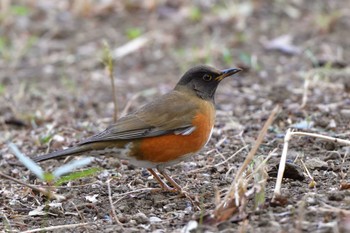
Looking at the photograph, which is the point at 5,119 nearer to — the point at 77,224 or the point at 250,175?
the point at 77,224

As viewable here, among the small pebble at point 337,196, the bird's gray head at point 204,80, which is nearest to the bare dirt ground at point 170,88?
the small pebble at point 337,196

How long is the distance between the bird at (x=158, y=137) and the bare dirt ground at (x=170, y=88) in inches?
10.9

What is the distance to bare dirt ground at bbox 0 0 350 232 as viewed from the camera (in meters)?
5.39

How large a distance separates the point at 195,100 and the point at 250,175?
1511mm

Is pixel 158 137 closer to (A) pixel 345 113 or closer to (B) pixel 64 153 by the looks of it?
(B) pixel 64 153

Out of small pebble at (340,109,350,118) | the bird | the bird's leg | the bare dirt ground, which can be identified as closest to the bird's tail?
the bird

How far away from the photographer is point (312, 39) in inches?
435

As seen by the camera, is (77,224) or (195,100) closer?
(77,224)

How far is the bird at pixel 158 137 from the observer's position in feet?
19.4

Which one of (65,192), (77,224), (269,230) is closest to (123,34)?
(65,192)

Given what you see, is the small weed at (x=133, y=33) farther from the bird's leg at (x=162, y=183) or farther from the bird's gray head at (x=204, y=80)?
the bird's leg at (x=162, y=183)

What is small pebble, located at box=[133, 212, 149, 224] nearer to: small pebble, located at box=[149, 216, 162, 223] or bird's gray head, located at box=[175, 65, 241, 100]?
small pebble, located at box=[149, 216, 162, 223]

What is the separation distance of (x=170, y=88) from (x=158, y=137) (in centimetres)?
359

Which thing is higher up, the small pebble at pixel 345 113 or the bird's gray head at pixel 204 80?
the bird's gray head at pixel 204 80
